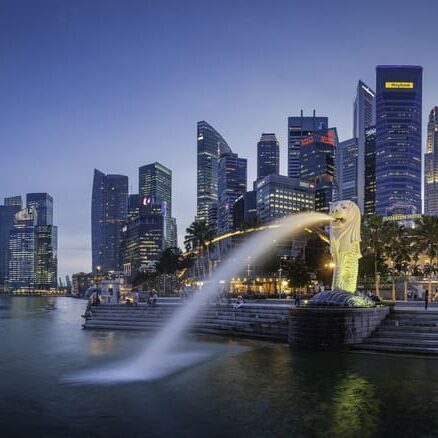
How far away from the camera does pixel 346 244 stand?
36844 mm

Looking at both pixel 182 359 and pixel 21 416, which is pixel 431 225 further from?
pixel 21 416

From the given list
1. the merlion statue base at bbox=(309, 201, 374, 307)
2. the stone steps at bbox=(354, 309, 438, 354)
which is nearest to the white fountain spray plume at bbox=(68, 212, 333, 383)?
the merlion statue base at bbox=(309, 201, 374, 307)

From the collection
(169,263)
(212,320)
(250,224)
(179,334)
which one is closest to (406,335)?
(212,320)

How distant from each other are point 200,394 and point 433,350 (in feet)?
50.0

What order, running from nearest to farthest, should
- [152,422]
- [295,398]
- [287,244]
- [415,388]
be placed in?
[152,422] → [295,398] → [415,388] → [287,244]

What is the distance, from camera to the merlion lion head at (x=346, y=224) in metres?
36.8

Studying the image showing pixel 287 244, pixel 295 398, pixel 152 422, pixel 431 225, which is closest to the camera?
pixel 152 422

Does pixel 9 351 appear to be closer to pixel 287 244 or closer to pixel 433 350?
pixel 433 350

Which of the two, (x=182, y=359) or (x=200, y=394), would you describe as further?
(x=182, y=359)

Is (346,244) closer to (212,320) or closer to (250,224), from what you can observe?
(212,320)

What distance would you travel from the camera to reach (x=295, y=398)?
1956cm

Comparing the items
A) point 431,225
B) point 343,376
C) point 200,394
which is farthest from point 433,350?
point 431,225

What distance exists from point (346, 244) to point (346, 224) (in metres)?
1.39

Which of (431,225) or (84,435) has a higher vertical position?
(431,225)
